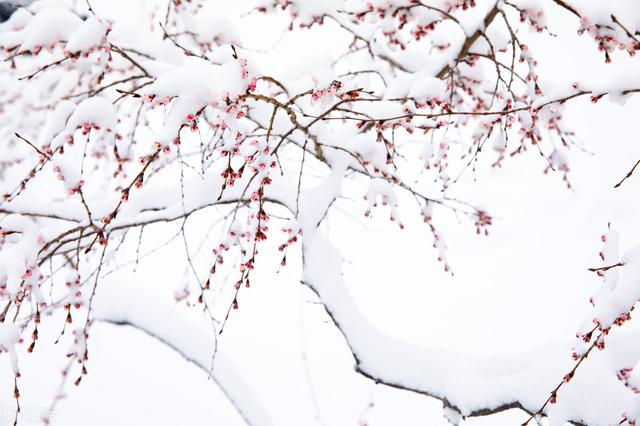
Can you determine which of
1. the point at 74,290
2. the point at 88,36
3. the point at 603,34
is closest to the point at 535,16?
the point at 603,34

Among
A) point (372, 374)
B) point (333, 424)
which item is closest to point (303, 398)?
point (333, 424)

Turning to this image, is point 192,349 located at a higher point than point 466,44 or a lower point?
lower

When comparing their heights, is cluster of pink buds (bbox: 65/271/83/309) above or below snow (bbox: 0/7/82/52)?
below

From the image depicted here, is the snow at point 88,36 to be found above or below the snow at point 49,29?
below

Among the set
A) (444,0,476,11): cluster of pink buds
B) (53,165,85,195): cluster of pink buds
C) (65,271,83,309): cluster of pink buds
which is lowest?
(65,271,83,309): cluster of pink buds

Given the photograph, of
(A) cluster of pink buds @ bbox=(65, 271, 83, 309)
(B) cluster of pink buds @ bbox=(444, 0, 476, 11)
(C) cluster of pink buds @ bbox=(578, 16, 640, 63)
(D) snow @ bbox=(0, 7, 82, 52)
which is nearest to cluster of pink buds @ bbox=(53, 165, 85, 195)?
(A) cluster of pink buds @ bbox=(65, 271, 83, 309)

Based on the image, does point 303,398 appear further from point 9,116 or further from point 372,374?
point 9,116

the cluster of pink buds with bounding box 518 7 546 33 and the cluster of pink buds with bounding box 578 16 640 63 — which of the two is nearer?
the cluster of pink buds with bounding box 578 16 640 63

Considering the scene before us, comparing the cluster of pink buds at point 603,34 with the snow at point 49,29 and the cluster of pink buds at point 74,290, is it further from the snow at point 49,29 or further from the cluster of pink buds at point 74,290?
the cluster of pink buds at point 74,290

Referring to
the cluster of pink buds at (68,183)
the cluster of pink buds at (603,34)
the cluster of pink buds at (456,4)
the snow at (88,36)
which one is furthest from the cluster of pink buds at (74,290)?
the cluster of pink buds at (603,34)

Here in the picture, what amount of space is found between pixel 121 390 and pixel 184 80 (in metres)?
4.02

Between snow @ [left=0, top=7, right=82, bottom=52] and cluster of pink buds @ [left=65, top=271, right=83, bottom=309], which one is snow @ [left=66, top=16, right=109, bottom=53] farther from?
cluster of pink buds @ [left=65, top=271, right=83, bottom=309]

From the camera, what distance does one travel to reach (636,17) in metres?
1.91

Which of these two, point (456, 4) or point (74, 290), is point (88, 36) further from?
point (456, 4)
